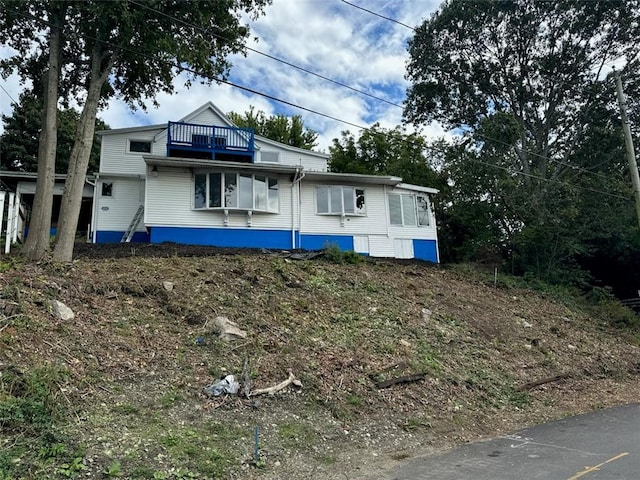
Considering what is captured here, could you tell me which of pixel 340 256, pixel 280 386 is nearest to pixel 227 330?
pixel 280 386

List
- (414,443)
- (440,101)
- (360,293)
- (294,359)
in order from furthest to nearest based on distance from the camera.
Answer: (440,101) → (360,293) → (294,359) → (414,443)

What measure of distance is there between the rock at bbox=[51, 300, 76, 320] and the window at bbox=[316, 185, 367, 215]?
1245 cm

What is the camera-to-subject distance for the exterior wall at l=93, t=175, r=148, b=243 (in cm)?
1867

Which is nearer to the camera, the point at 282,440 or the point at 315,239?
the point at 282,440

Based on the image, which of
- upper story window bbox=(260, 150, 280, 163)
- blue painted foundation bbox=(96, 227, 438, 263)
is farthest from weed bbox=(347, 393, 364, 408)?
upper story window bbox=(260, 150, 280, 163)

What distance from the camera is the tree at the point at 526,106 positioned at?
62.6ft

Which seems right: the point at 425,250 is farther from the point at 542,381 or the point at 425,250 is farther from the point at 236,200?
the point at 542,381

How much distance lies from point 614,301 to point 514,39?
583 inches

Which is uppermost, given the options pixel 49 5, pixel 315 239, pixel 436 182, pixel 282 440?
pixel 49 5

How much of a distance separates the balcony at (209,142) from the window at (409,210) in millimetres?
7298

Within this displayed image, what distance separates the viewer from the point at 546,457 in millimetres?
5445

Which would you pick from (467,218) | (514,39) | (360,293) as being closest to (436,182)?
(467,218)

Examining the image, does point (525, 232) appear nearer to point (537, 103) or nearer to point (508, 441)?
point (537, 103)

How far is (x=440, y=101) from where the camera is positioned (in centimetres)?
2598
